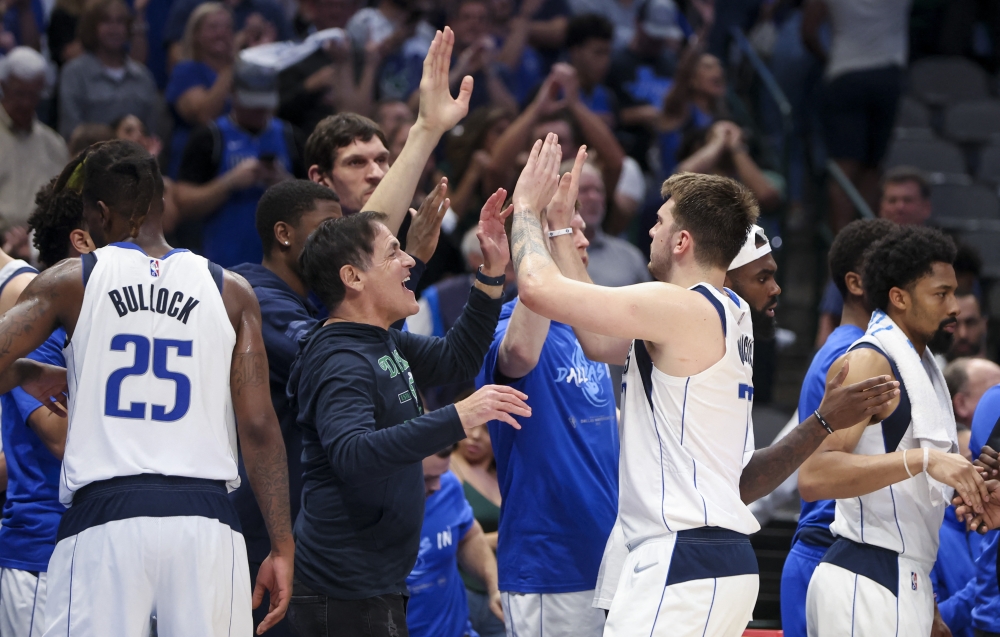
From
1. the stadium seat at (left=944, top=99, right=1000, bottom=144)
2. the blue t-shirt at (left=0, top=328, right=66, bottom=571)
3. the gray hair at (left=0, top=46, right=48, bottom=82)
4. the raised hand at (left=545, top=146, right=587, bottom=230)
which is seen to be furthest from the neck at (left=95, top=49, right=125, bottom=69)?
the stadium seat at (left=944, top=99, right=1000, bottom=144)

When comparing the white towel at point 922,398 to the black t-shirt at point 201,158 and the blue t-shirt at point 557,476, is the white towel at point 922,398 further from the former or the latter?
the black t-shirt at point 201,158

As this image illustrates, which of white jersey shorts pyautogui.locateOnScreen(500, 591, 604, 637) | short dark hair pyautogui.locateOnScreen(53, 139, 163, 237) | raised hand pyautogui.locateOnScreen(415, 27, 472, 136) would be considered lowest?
white jersey shorts pyautogui.locateOnScreen(500, 591, 604, 637)

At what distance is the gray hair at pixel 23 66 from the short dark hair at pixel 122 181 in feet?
14.5

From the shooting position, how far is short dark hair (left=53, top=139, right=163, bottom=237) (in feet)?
12.3

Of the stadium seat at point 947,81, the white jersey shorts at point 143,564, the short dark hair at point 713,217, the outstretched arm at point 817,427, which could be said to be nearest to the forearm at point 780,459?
the outstretched arm at point 817,427

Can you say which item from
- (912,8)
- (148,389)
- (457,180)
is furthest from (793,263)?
(148,389)

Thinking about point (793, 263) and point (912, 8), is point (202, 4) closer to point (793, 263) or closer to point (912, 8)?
point (793, 263)

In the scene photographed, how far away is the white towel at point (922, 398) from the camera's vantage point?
13.7ft

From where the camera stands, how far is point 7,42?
8797mm

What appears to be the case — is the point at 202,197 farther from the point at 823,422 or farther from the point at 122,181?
the point at 823,422

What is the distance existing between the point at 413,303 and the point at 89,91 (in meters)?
5.34

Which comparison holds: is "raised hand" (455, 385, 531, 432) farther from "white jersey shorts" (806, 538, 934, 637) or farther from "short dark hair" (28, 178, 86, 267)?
"short dark hair" (28, 178, 86, 267)

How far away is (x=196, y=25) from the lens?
8.67 m

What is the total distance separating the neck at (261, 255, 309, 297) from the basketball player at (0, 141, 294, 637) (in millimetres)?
743
